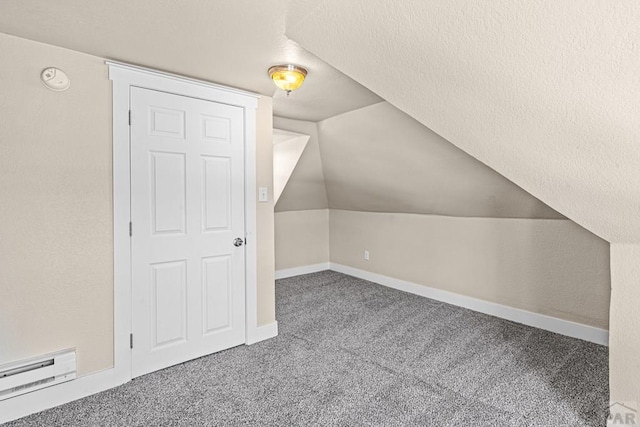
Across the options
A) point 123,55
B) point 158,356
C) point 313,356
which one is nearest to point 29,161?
point 123,55

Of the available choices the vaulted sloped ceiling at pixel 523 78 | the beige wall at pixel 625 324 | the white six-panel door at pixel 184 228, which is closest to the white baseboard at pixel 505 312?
the beige wall at pixel 625 324

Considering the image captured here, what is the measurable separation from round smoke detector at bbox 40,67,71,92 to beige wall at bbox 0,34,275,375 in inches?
1.3

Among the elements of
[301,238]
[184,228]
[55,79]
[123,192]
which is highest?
[55,79]

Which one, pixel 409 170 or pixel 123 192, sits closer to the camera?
pixel 123 192

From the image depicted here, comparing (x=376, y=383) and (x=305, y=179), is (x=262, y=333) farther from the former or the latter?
(x=305, y=179)

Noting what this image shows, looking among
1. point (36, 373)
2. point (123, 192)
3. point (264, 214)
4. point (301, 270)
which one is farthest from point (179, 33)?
point (301, 270)

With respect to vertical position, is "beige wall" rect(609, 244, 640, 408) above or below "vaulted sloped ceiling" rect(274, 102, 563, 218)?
below

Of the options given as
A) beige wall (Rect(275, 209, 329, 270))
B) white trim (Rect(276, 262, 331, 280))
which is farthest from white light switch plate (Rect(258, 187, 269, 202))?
white trim (Rect(276, 262, 331, 280))

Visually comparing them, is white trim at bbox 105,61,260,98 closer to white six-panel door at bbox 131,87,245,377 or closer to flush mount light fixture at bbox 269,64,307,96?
white six-panel door at bbox 131,87,245,377

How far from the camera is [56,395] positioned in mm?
2027

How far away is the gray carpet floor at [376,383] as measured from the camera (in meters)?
1.91

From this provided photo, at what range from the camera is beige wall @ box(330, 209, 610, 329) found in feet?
9.59

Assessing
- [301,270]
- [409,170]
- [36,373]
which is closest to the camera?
[36,373]

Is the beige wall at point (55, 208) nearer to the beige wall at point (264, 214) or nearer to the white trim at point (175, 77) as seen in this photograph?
the white trim at point (175, 77)
